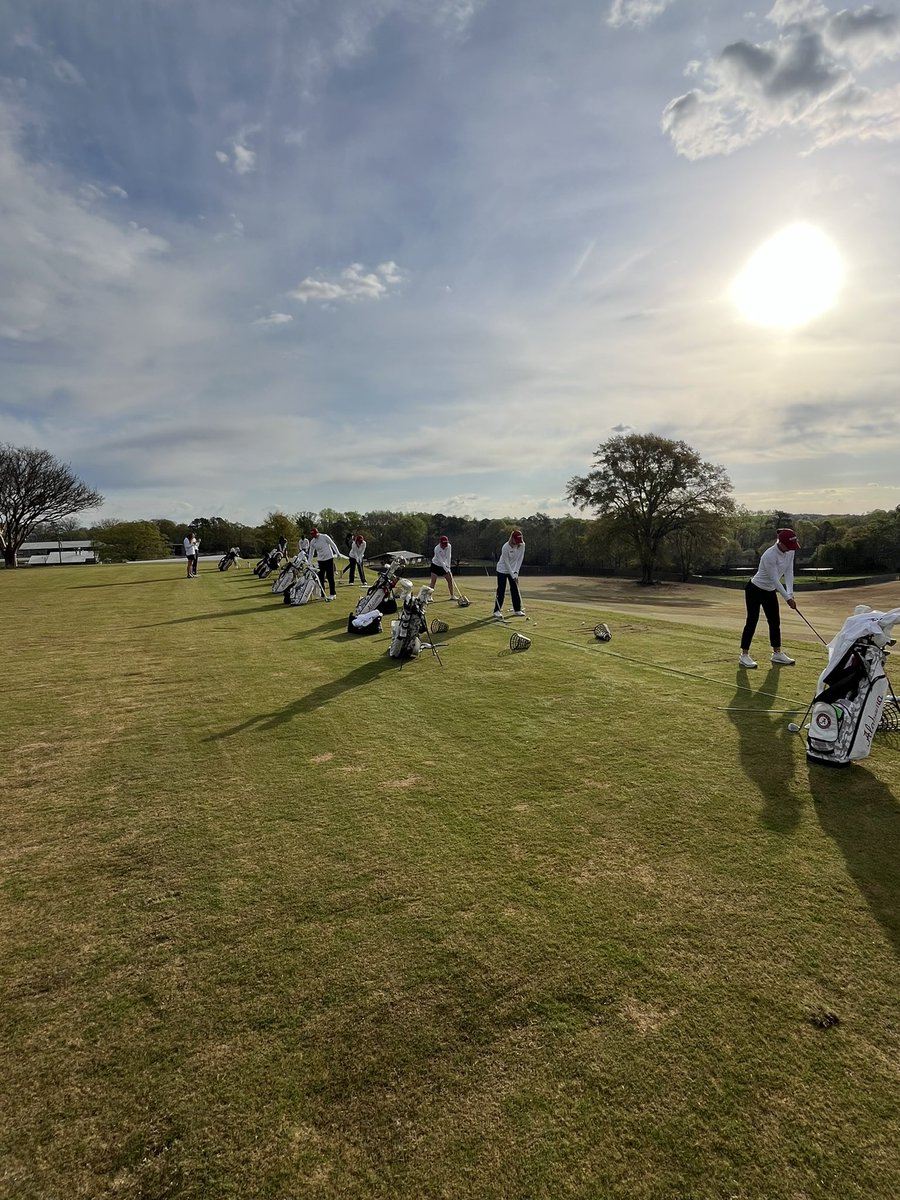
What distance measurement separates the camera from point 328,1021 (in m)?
2.71

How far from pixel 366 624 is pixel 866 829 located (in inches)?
391

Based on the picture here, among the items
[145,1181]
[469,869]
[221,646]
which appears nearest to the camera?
[145,1181]

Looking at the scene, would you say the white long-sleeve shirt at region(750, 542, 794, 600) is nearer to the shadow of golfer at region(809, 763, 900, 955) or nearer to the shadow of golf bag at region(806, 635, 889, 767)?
the shadow of golf bag at region(806, 635, 889, 767)

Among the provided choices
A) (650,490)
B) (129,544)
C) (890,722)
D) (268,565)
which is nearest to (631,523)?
(650,490)

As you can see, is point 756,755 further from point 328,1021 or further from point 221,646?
point 221,646

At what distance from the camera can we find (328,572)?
18.5 m

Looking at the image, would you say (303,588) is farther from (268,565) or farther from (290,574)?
(268,565)

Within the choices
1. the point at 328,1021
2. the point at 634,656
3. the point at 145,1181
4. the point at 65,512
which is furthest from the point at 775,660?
the point at 65,512

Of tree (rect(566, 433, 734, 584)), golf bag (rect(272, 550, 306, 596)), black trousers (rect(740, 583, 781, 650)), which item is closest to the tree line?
tree (rect(566, 433, 734, 584))

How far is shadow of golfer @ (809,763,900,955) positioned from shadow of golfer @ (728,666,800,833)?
8.6 inches

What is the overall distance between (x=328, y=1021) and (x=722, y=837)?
3.09 metres

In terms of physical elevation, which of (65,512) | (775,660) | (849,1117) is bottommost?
(849,1117)

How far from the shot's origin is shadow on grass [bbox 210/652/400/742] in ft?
22.1

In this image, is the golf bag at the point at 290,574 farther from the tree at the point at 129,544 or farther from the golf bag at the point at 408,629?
the tree at the point at 129,544
